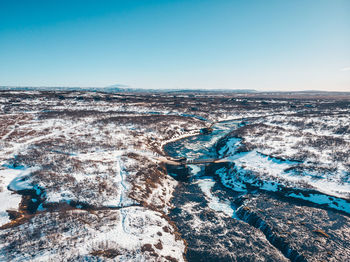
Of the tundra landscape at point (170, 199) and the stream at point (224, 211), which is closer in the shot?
the tundra landscape at point (170, 199)

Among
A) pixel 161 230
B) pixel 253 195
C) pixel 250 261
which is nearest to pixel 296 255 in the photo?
pixel 250 261

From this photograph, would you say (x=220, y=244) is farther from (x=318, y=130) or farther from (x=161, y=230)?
(x=318, y=130)

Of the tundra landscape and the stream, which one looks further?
the stream

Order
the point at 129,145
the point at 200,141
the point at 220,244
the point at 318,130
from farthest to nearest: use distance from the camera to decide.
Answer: the point at 318,130
the point at 200,141
the point at 129,145
the point at 220,244

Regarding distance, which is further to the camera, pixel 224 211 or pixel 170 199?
pixel 170 199

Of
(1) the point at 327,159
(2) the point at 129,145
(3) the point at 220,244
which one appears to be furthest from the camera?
(2) the point at 129,145

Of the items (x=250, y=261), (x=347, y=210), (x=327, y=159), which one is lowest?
(x=250, y=261)

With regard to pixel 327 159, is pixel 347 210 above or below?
below

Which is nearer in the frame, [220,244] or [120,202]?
[220,244]
